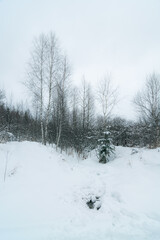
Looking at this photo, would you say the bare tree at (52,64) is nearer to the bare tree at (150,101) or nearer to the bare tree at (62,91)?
the bare tree at (62,91)

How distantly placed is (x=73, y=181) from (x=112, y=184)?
153cm

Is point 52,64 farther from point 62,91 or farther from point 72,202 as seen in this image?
point 72,202

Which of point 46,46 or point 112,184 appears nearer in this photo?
point 112,184

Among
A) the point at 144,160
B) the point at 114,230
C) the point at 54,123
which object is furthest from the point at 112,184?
the point at 54,123

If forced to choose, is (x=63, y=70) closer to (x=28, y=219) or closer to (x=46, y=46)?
(x=46, y=46)

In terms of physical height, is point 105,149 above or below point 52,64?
below

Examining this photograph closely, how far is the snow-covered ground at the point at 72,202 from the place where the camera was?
275cm

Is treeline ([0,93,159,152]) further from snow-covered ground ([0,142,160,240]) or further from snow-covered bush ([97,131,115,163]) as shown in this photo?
snow-covered ground ([0,142,160,240])

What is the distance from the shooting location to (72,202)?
12.6 feet

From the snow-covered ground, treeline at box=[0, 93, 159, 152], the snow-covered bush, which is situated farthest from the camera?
treeline at box=[0, 93, 159, 152]

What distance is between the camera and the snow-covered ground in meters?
2.75

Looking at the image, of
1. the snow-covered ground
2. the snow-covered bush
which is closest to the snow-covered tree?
the snow-covered bush

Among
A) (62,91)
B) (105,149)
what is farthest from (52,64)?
(105,149)

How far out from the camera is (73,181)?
4.91 m
